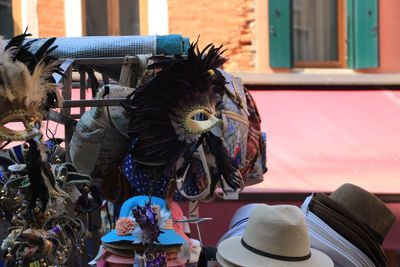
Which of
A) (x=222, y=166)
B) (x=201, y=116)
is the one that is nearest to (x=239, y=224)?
(x=222, y=166)

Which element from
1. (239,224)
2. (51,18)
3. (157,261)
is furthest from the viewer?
(51,18)

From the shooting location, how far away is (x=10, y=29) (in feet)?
17.0

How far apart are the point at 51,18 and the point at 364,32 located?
8.30 feet

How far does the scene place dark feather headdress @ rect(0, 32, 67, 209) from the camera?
1707 millimetres

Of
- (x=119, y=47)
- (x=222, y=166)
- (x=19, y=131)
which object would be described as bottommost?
(x=222, y=166)

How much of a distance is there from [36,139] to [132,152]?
1.37 feet

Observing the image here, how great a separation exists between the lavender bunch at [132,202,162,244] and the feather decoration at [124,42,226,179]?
0.53 ft

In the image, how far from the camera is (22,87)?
1.73 metres

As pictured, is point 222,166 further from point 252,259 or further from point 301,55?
point 301,55

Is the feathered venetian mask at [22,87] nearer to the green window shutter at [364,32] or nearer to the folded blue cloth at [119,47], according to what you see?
the folded blue cloth at [119,47]

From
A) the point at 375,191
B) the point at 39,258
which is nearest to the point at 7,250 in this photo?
the point at 39,258

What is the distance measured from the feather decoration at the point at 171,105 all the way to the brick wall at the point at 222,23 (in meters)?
3.19

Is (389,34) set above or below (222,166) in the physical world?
above

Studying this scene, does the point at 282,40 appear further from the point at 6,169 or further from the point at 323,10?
the point at 6,169
